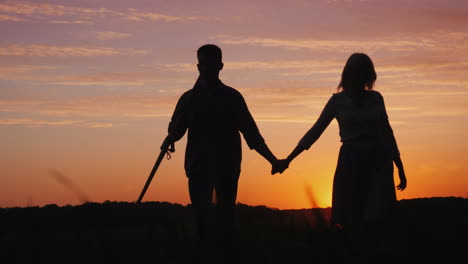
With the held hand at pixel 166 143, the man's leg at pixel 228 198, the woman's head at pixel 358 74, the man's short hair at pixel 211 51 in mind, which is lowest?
the man's leg at pixel 228 198

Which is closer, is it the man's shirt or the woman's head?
the woman's head

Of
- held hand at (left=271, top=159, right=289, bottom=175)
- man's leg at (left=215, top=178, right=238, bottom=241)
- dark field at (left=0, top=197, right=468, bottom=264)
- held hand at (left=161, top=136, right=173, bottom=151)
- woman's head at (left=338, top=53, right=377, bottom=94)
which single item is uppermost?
woman's head at (left=338, top=53, right=377, bottom=94)

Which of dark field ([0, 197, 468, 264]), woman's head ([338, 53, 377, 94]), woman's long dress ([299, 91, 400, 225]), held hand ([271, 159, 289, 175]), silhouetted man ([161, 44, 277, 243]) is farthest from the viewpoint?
held hand ([271, 159, 289, 175])

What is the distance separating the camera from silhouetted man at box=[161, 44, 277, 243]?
8.05m

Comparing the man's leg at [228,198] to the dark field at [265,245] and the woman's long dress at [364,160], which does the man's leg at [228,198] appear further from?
the dark field at [265,245]

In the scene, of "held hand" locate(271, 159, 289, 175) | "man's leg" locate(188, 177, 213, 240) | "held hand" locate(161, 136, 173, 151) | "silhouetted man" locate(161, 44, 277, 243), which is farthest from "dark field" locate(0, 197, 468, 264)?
"held hand" locate(271, 159, 289, 175)

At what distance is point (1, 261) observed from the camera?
16.5ft

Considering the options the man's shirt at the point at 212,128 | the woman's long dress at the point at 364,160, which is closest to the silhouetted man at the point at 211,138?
the man's shirt at the point at 212,128

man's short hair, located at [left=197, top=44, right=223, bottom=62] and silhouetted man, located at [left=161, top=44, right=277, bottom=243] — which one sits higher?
man's short hair, located at [left=197, top=44, right=223, bottom=62]

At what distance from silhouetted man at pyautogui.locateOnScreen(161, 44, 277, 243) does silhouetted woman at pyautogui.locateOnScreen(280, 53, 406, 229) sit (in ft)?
3.86

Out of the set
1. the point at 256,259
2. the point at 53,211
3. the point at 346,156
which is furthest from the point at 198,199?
the point at 53,211

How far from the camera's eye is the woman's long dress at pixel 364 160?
792 cm

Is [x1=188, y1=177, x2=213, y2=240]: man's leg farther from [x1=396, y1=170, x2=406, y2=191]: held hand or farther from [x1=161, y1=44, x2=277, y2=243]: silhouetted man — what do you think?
[x1=396, y1=170, x2=406, y2=191]: held hand

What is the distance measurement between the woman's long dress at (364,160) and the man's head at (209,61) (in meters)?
1.40
